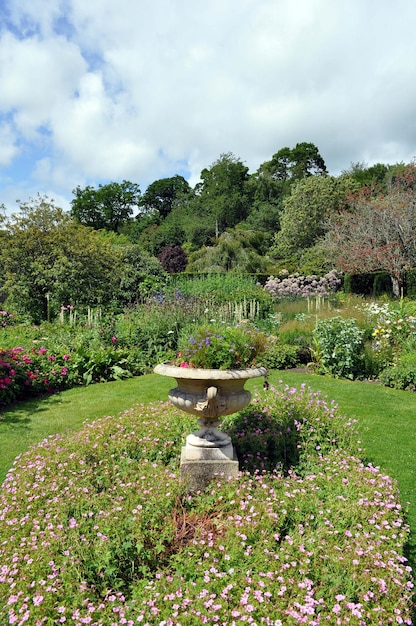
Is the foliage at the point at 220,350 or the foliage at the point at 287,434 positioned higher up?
the foliage at the point at 220,350

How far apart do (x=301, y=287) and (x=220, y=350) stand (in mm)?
13601

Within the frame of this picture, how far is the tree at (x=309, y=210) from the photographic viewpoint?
25.4 m

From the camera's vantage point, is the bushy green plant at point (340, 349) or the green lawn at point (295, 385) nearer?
the green lawn at point (295, 385)

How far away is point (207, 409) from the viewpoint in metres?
3.54

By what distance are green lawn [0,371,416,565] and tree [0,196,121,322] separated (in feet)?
19.2

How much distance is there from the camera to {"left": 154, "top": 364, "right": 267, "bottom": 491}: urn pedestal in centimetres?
348

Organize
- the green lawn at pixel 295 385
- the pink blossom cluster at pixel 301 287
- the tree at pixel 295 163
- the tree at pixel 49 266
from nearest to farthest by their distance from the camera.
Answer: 1. the green lawn at pixel 295 385
2. the tree at pixel 49 266
3. the pink blossom cluster at pixel 301 287
4. the tree at pixel 295 163

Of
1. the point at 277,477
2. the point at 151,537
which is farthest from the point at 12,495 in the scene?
the point at 277,477

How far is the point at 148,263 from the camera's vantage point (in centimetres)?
1582

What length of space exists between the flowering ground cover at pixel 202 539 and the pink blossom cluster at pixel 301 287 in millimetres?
11549

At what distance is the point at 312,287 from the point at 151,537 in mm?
15099

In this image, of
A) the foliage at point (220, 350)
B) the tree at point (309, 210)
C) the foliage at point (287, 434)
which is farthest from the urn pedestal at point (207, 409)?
the tree at point (309, 210)

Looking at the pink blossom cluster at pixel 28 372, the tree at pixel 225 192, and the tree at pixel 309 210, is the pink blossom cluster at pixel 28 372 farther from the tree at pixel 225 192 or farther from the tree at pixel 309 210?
the tree at pixel 225 192

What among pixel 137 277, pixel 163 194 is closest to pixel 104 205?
pixel 163 194
